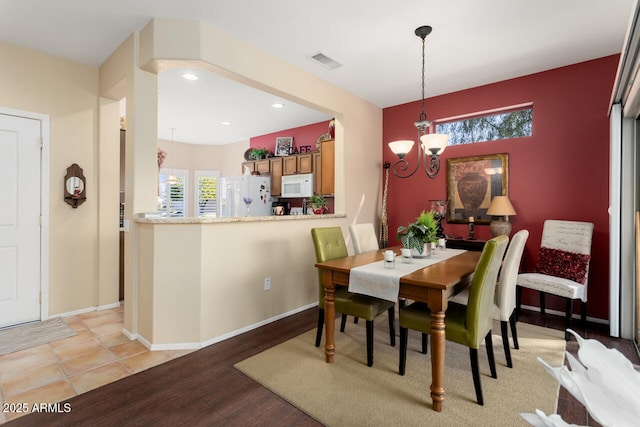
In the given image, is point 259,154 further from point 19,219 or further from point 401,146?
point 401,146

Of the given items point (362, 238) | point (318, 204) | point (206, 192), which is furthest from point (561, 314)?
point (206, 192)

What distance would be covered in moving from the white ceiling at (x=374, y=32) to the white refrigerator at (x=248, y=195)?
2.08 m

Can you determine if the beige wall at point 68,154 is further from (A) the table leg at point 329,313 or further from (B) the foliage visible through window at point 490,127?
(B) the foliage visible through window at point 490,127

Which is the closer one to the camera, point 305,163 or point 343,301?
point 343,301

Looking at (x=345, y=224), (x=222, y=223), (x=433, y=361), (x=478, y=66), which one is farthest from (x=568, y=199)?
(x=222, y=223)

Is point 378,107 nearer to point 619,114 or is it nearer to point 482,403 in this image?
point 619,114

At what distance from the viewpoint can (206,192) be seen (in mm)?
7879

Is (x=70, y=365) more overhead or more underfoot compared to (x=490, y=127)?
more underfoot

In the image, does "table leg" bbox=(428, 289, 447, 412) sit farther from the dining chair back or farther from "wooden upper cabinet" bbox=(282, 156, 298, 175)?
"wooden upper cabinet" bbox=(282, 156, 298, 175)

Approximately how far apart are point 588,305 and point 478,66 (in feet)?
9.23

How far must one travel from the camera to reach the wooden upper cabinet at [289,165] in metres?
5.86

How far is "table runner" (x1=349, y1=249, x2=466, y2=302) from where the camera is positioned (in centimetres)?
218

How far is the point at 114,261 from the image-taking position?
3826 millimetres

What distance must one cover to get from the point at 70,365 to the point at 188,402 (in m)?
1.15
